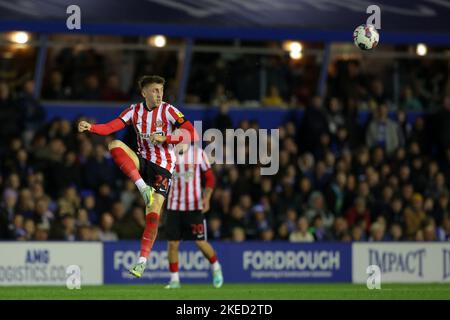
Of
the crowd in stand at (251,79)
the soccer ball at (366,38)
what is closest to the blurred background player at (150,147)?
the soccer ball at (366,38)

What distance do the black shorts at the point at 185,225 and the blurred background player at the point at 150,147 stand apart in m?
2.41

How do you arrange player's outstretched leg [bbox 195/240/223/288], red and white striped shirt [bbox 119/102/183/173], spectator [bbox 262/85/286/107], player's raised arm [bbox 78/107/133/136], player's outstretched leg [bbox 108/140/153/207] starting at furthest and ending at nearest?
1. spectator [bbox 262/85/286/107]
2. player's outstretched leg [bbox 195/240/223/288]
3. red and white striped shirt [bbox 119/102/183/173]
4. player's outstretched leg [bbox 108/140/153/207]
5. player's raised arm [bbox 78/107/133/136]

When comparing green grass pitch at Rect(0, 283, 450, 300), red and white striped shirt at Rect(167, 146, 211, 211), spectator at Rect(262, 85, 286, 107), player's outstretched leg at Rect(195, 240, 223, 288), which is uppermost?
spectator at Rect(262, 85, 286, 107)

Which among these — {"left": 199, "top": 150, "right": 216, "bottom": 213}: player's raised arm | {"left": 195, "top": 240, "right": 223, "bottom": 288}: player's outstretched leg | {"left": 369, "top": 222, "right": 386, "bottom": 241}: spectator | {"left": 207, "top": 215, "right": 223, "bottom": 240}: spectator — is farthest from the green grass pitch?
{"left": 369, "top": 222, "right": 386, "bottom": 241}: spectator

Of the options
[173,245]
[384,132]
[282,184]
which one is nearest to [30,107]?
[282,184]

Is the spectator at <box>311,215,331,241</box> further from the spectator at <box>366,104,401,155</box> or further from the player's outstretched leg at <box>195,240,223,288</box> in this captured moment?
the player's outstretched leg at <box>195,240,223,288</box>

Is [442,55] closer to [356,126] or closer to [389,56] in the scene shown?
[389,56]

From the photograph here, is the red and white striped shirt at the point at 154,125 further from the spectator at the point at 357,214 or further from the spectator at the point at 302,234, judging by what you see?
the spectator at the point at 357,214

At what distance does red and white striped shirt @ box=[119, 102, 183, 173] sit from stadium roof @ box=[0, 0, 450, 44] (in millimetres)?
6182

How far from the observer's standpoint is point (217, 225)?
20.2 metres

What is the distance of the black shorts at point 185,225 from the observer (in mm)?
16672

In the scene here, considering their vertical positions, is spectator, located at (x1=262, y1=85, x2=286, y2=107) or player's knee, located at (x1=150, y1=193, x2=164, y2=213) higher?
spectator, located at (x1=262, y1=85, x2=286, y2=107)

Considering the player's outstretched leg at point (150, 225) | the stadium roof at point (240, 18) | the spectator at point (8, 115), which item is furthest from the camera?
the spectator at point (8, 115)

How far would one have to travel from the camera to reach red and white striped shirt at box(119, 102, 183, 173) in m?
14.2
